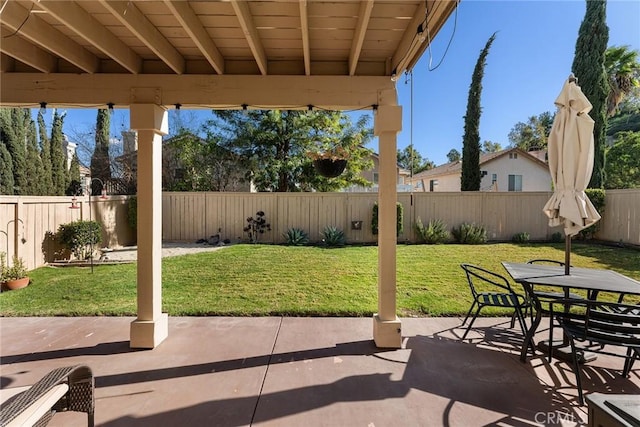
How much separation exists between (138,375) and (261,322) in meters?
1.49

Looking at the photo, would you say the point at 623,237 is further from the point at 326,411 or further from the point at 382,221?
the point at 326,411

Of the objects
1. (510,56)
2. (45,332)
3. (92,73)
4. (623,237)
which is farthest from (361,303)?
(510,56)

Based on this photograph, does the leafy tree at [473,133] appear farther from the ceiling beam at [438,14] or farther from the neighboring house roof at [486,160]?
the ceiling beam at [438,14]

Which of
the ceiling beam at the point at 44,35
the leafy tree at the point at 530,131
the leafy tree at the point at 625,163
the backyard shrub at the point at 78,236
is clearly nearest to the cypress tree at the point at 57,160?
the backyard shrub at the point at 78,236

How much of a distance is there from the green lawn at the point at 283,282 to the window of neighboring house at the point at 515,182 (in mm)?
11110

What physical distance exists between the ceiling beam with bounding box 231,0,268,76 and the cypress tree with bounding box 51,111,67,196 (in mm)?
11189

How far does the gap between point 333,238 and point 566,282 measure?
6.60 m

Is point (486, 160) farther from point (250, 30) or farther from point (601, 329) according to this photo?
point (250, 30)

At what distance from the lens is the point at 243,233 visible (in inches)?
383

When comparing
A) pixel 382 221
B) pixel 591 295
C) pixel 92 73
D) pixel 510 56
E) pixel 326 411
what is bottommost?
pixel 326 411

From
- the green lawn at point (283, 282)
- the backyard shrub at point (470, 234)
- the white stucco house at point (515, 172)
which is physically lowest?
the green lawn at point (283, 282)

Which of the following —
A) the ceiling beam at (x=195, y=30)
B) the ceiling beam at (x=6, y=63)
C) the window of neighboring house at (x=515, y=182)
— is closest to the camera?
the ceiling beam at (x=195, y=30)

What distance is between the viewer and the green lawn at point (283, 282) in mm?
4352
